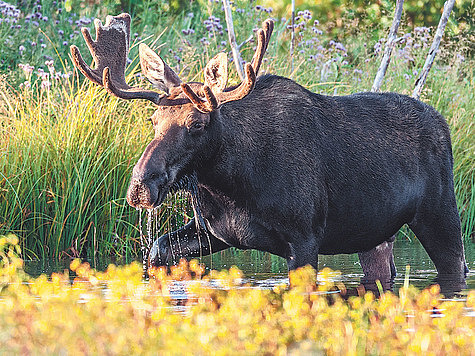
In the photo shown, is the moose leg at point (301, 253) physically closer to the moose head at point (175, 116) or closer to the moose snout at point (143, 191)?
the moose head at point (175, 116)

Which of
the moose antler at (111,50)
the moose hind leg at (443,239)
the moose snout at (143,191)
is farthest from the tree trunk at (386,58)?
the moose snout at (143,191)

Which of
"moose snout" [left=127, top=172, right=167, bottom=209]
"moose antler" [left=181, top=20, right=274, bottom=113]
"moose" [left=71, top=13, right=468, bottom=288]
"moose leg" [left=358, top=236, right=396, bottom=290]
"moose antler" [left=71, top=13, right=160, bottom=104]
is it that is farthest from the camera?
"moose leg" [left=358, top=236, right=396, bottom=290]

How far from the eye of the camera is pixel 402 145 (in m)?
6.68

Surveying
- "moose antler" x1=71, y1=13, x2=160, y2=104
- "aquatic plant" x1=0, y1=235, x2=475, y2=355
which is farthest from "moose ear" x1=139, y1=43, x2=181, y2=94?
"aquatic plant" x1=0, y1=235, x2=475, y2=355

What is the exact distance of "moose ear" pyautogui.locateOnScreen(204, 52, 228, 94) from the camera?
5801 mm

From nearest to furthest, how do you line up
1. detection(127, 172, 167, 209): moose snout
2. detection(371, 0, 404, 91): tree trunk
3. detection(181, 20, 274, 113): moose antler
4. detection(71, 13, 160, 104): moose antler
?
detection(127, 172, 167, 209): moose snout < detection(181, 20, 274, 113): moose antler < detection(71, 13, 160, 104): moose antler < detection(371, 0, 404, 91): tree trunk

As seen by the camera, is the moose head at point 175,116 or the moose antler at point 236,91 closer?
the moose head at point 175,116

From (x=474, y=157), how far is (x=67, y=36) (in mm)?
6814

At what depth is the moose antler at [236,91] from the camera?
5.55 m

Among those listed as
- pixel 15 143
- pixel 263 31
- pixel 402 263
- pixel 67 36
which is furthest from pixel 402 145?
pixel 67 36

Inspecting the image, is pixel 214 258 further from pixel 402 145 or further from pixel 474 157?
pixel 474 157

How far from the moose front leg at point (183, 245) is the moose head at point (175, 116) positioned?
84 cm

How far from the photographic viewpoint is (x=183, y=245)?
6531mm

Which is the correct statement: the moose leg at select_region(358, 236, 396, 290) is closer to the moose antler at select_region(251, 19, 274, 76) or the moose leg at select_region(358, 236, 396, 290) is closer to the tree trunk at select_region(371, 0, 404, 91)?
the moose antler at select_region(251, 19, 274, 76)
